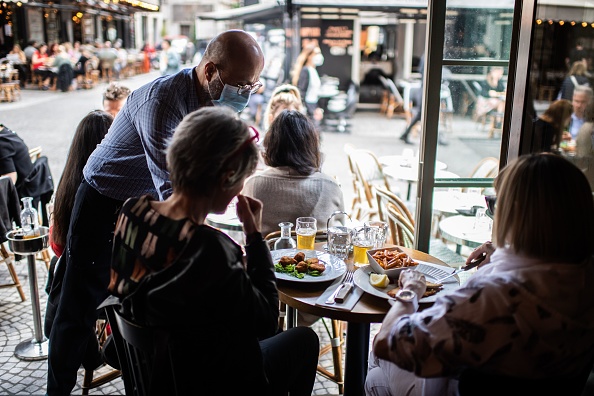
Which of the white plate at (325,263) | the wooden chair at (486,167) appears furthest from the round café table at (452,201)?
the white plate at (325,263)

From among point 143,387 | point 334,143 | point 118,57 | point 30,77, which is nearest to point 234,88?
point 143,387

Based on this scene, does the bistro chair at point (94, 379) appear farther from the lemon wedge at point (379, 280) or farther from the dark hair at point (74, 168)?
the lemon wedge at point (379, 280)

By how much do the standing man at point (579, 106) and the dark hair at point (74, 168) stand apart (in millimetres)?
2293

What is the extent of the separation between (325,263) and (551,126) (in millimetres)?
1248

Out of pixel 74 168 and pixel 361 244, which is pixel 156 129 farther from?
pixel 361 244

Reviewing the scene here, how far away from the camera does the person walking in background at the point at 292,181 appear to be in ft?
9.56

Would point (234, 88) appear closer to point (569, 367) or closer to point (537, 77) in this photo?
point (537, 77)

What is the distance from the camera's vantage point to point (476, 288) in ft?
4.56

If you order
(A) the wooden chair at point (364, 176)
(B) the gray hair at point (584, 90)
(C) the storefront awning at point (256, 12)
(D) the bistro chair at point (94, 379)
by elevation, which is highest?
(C) the storefront awning at point (256, 12)

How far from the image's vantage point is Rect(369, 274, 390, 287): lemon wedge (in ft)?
6.75

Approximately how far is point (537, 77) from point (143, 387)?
1.99m

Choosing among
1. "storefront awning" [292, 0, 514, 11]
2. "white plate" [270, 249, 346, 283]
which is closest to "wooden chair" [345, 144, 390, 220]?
"white plate" [270, 249, 346, 283]

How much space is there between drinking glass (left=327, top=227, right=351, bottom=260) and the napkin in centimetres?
29

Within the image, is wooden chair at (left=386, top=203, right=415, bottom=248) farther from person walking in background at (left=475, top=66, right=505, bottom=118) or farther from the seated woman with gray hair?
the seated woman with gray hair
